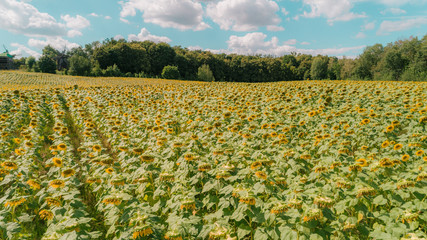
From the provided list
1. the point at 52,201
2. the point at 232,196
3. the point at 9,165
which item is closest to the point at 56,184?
the point at 52,201

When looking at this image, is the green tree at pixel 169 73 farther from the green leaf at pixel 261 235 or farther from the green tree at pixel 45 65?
the green leaf at pixel 261 235

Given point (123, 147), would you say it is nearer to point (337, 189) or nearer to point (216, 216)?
point (216, 216)

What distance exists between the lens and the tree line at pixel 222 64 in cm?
5244

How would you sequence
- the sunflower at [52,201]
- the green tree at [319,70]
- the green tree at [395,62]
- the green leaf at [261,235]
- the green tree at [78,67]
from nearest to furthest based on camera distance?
the green leaf at [261,235]
the sunflower at [52,201]
the green tree at [395,62]
the green tree at [78,67]
the green tree at [319,70]

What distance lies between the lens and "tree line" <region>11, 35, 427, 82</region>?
172 ft

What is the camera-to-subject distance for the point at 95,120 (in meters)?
9.70

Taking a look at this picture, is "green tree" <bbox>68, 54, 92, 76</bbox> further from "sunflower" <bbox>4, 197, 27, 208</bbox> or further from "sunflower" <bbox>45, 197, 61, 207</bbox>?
"sunflower" <bbox>45, 197, 61, 207</bbox>

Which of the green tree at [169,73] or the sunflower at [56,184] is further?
the green tree at [169,73]

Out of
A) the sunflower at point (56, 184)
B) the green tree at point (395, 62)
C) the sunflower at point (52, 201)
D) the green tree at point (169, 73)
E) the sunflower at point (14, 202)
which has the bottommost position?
the sunflower at point (14, 202)

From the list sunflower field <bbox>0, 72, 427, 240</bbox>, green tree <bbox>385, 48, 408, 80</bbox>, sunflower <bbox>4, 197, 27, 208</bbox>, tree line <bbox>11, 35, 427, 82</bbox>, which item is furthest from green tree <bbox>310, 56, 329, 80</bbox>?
sunflower <bbox>4, 197, 27, 208</bbox>

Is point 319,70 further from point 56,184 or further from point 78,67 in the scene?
point 56,184

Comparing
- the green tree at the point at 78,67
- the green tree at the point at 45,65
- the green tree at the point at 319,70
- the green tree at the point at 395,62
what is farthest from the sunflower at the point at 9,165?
the green tree at the point at 319,70

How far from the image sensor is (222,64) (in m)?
83.9

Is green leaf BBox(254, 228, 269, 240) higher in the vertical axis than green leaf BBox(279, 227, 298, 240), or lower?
lower
